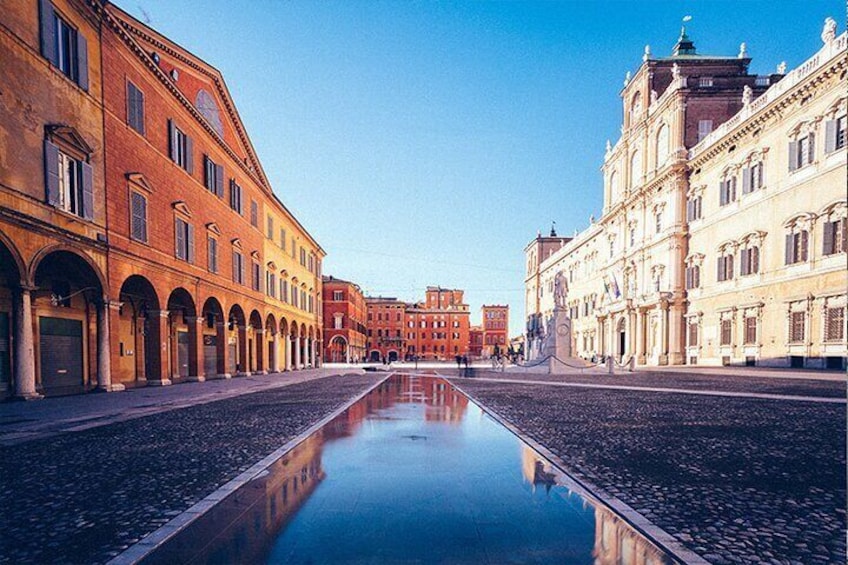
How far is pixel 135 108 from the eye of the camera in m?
18.0

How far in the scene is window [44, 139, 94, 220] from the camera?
1336 centimetres

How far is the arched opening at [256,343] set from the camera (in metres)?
30.0

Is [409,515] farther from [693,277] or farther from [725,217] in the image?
[693,277]

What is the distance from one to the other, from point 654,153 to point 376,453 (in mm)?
43489

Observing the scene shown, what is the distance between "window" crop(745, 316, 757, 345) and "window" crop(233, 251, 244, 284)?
3350 cm

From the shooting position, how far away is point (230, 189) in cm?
2728

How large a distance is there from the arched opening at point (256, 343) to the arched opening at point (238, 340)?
630 millimetres

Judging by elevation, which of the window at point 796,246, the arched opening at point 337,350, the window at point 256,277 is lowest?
the arched opening at point 337,350

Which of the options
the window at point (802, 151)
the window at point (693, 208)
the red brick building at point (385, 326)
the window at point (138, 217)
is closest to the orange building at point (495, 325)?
the red brick building at point (385, 326)

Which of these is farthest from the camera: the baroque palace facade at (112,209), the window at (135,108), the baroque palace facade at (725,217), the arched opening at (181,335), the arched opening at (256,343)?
the arched opening at (256,343)

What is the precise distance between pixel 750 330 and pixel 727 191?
414 inches

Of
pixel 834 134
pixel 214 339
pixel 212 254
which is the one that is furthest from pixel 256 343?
pixel 834 134

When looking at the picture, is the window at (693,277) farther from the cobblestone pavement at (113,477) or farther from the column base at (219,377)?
the column base at (219,377)

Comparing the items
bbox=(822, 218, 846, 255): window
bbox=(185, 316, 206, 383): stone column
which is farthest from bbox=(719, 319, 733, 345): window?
bbox=(185, 316, 206, 383): stone column
